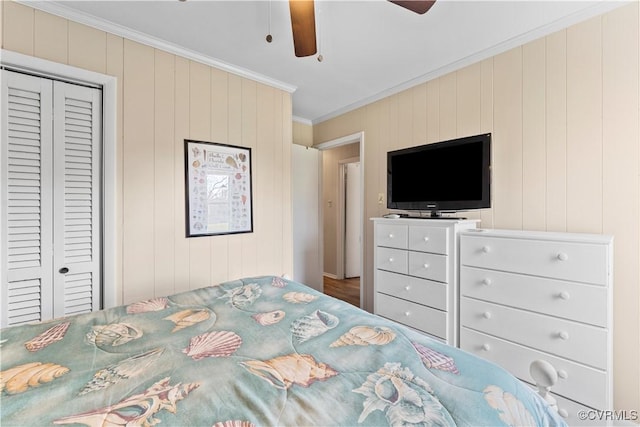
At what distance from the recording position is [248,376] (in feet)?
2.73

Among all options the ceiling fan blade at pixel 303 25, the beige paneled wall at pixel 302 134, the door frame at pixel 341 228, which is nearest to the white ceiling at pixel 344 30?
the ceiling fan blade at pixel 303 25

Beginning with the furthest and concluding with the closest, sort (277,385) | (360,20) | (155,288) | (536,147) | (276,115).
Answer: (276,115), (155,288), (536,147), (360,20), (277,385)

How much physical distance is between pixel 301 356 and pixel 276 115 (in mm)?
2592

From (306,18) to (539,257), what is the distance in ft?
6.27

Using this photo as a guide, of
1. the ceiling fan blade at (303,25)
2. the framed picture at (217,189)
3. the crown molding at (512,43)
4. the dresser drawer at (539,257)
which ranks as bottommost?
the dresser drawer at (539,257)

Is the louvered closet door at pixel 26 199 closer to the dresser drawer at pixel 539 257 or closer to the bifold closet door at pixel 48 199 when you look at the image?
the bifold closet door at pixel 48 199

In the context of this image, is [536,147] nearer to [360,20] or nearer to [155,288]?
[360,20]

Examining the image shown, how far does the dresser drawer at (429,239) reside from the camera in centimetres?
215

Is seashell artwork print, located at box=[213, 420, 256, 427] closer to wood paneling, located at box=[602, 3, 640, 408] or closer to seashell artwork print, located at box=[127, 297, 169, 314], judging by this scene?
seashell artwork print, located at box=[127, 297, 169, 314]

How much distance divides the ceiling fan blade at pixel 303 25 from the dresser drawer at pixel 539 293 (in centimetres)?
182

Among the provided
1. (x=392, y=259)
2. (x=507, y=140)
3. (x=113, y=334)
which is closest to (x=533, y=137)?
(x=507, y=140)

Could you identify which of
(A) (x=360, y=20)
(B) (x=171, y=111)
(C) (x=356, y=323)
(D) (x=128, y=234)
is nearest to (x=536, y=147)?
(A) (x=360, y=20)

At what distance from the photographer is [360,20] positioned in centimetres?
194

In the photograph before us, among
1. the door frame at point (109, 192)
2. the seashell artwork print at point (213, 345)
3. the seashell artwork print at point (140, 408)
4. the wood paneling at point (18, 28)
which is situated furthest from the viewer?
the door frame at point (109, 192)
